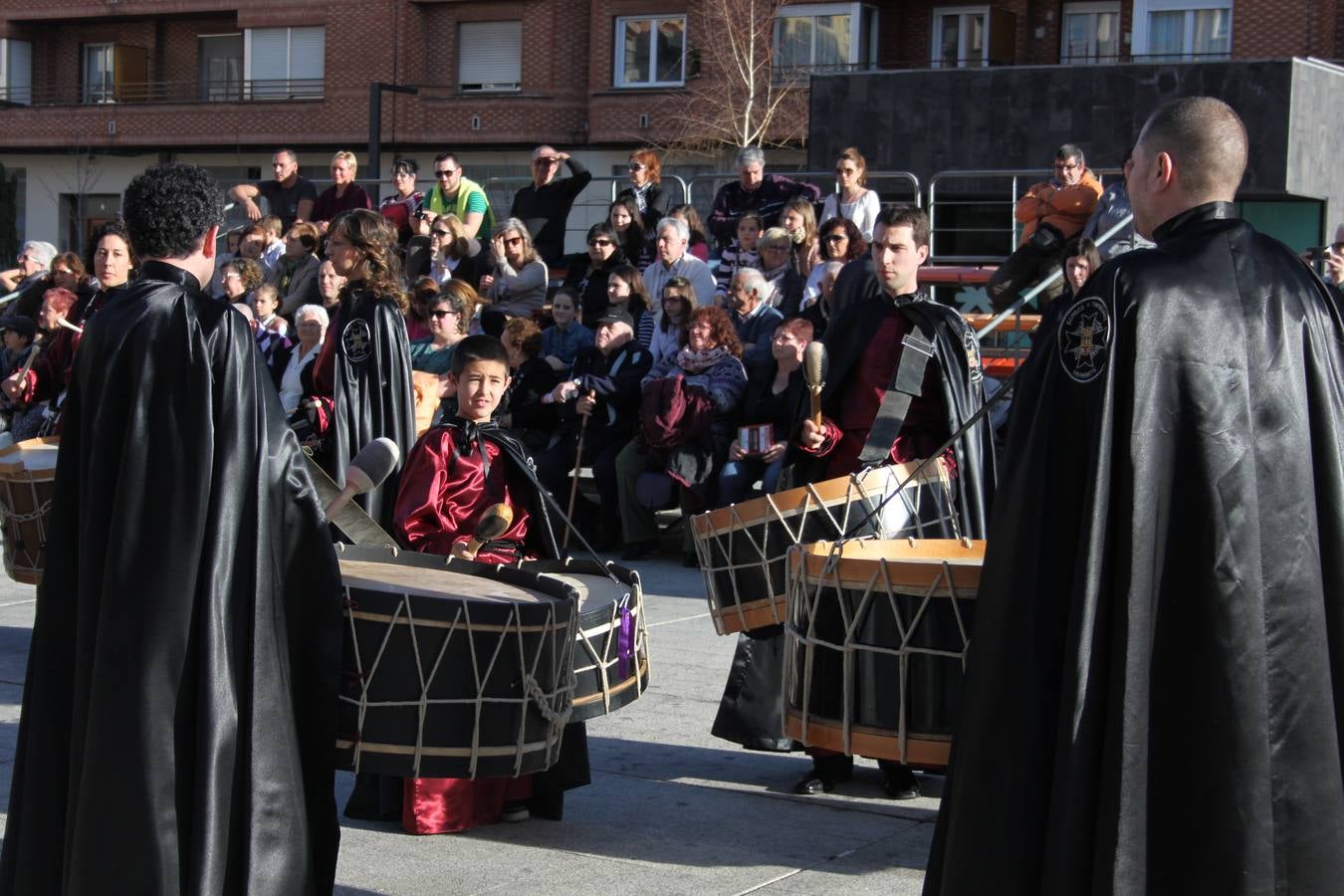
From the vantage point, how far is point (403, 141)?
3428cm

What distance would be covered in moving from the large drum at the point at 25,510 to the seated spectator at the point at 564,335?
538 centimetres

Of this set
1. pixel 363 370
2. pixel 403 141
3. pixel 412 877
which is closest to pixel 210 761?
pixel 412 877

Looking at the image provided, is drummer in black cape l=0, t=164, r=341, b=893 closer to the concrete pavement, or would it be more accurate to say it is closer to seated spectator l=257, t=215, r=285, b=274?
the concrete pavement

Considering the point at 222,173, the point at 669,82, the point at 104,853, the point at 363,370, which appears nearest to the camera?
the point at 104,853

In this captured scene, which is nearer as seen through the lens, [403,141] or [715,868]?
[715,868]

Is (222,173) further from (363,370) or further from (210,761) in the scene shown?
(210,761)

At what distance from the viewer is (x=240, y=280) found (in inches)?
531

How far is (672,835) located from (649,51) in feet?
92.1

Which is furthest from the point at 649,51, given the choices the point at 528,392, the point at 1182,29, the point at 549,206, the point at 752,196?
the point at 528,392

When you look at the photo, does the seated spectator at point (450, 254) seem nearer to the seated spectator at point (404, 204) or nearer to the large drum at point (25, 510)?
the seated spectator at point (404, 204)

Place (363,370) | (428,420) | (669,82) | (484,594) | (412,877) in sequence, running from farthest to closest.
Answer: (669,82)
(428,420)
(363,370)
(412,877)
(484,594)

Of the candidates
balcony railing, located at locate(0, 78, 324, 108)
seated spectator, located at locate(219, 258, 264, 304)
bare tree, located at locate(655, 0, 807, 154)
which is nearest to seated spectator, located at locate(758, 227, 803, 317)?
seated spectator, located at locate(219, 258, 264, 304)

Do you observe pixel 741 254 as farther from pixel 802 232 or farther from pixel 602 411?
pixel 602 411

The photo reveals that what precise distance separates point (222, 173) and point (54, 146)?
4000 millimetres
